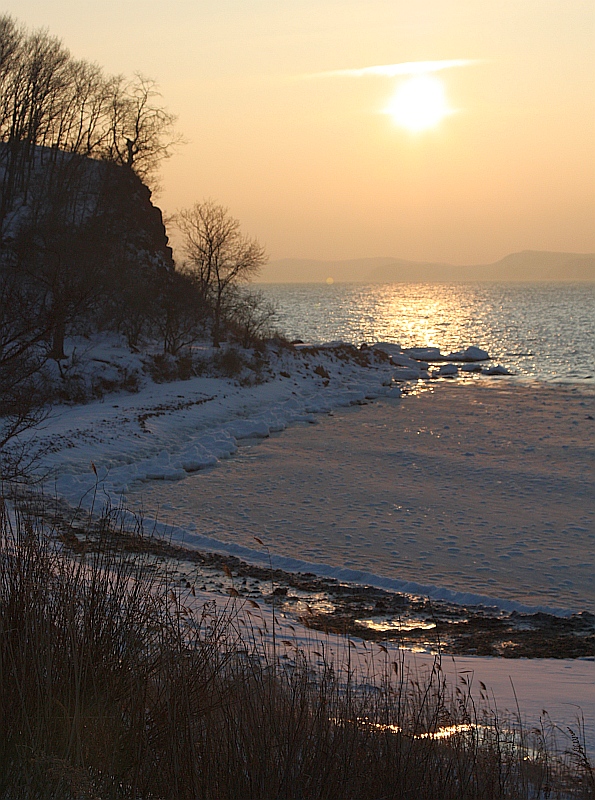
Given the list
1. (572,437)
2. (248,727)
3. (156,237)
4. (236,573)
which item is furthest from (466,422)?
(156,237)

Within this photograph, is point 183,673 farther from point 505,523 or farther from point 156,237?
point 156,237

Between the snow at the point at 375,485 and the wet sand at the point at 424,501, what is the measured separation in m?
0.05

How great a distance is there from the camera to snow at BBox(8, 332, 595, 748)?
11.7 meters

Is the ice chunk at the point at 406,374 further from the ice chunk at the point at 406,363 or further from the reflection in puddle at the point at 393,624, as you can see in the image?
the reflection in puddle at the point at 393,624

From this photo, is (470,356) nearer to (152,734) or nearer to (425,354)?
(425,354)

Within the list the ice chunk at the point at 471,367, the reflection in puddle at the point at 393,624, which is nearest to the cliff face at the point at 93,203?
the ice chunk at the point at 471,367

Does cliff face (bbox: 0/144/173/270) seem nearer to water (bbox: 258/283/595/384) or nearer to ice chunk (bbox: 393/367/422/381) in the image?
ice chunk (bbox: 393/367/422/381)

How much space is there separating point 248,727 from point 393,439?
854 inches

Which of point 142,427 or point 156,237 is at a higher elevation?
A: point 156,237

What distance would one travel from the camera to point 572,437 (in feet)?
81.5

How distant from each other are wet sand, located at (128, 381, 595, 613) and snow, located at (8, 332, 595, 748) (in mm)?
53

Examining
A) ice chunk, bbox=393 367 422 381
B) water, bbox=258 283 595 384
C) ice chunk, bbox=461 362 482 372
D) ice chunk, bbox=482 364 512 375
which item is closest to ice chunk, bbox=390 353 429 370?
ice chunk, bbox=393 367 422 381

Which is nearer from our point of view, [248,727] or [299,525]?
[248,727]

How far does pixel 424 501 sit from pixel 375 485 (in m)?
1.89
